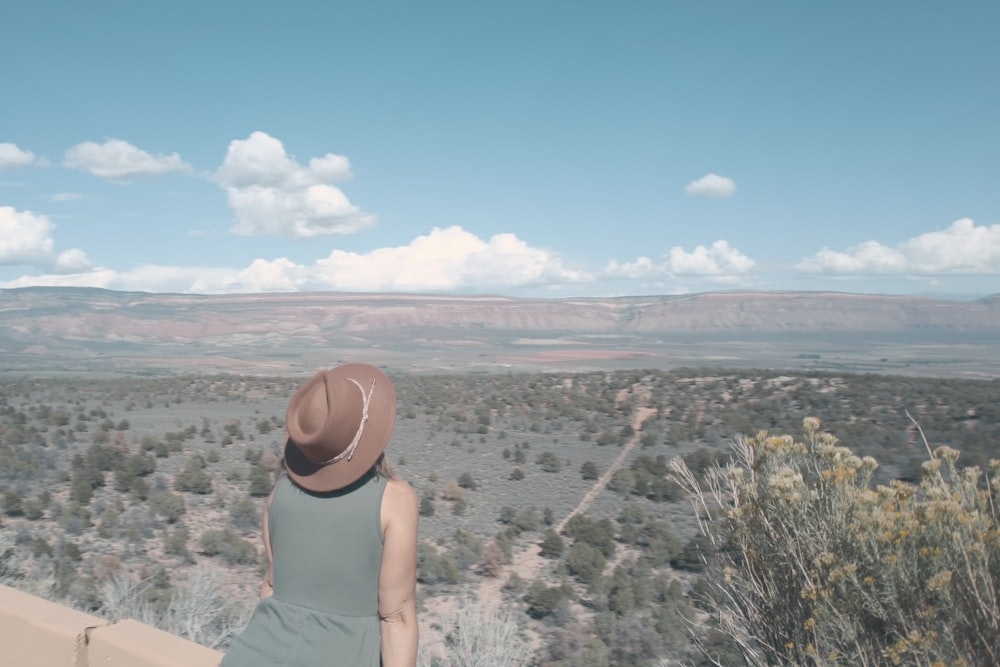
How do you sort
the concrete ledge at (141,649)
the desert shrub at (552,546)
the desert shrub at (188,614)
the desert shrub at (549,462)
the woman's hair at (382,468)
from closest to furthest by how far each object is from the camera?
the woman's hair at (382,468), the concrete ledge at (141,649), the desert shrub at (188,614), the desert shrub at (552,546), the desert shrub at (549,462)

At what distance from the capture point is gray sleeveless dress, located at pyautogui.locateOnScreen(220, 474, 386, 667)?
1973mm

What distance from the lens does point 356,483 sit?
2047mm

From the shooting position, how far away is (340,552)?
1.99 meters

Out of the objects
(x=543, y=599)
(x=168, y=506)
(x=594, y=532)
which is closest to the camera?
(x=543, y=599)

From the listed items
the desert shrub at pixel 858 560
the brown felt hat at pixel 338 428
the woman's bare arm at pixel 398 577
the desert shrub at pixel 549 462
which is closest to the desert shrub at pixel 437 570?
the desert shrub at pixel 549 462

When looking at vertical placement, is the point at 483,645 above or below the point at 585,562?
above

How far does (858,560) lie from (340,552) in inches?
93.8

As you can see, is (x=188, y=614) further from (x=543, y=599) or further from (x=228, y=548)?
(x=228, y=548)

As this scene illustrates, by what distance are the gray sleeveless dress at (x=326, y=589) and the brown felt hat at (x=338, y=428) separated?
64 mm

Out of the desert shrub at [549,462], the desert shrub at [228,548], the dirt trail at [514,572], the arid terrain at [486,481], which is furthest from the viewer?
the desert shrub at [549,462]

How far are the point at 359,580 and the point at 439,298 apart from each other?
19497 cm

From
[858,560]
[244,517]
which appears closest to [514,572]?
[244,517]

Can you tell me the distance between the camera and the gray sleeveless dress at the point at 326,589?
1.97 meters

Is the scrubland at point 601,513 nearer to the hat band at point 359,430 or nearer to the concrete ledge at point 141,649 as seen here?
the hat band at point 359,430
